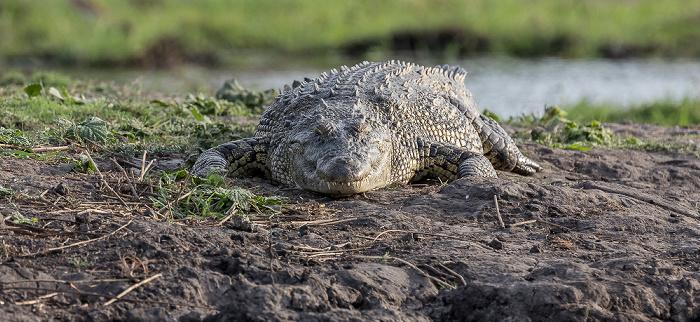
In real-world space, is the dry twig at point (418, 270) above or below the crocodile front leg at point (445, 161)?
below

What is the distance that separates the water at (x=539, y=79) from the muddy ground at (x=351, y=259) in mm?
7281

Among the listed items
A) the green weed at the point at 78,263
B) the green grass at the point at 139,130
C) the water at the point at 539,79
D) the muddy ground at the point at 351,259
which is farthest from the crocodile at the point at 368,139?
the water at the point at 539,79

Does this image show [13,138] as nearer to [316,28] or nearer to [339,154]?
[339,154]

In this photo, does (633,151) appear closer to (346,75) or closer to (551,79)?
(346,75)

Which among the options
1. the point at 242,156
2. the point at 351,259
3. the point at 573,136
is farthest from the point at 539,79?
the point at 351,259

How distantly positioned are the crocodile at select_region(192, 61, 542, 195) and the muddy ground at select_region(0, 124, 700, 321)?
1.05 ft

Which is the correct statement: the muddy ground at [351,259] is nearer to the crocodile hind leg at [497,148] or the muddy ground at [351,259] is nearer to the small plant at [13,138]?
the small plant at [13,138]

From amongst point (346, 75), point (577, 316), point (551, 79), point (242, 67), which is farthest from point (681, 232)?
point (242, 67)

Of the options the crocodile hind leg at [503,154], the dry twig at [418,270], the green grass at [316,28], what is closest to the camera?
the dry twig at [418,270]

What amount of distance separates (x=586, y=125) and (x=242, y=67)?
9717 mm

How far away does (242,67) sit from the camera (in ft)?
52.4

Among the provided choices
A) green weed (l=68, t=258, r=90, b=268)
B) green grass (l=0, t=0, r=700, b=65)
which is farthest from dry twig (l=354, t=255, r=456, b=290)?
green grass (l=0, t=0, r=700, b=65)

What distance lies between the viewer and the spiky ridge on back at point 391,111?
5105mm

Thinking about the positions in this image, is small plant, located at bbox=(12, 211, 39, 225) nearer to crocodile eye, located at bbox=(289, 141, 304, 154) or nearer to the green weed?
the green weed
